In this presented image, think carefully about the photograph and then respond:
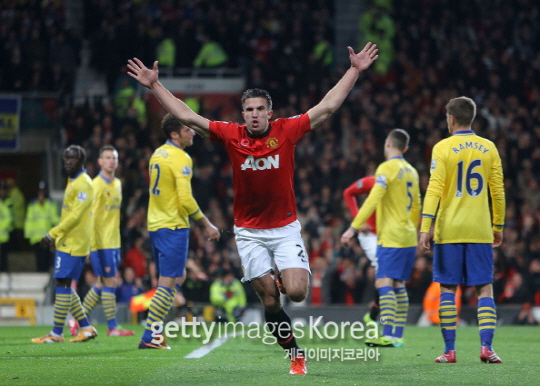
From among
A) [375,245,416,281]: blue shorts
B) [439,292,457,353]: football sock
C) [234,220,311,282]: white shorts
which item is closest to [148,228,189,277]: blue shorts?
[375,245,416,281]: blue shorts

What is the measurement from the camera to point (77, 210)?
34.5 feet

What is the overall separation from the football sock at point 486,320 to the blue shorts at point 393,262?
2.10 metres

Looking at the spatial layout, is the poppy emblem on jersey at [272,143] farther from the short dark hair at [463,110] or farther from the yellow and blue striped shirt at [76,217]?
Result: the yellow and blue striped shirt at [76,217]

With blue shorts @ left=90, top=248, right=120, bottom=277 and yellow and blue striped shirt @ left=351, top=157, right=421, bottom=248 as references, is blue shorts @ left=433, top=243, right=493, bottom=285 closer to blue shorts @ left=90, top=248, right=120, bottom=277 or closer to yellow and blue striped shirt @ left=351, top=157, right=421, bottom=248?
yellow and blue striped shirt @ left=351, top=157, right=421, bottom=248

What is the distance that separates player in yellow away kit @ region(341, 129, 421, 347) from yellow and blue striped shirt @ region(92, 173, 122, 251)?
328 centimetres

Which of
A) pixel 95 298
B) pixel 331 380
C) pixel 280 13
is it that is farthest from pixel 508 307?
pixel 280 13

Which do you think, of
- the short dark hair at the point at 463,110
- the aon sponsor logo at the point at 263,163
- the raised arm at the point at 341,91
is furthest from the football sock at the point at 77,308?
the short dark hair at the point at 463,110

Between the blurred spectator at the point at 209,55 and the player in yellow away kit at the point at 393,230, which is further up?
the blurred spectator at the point at 209,55

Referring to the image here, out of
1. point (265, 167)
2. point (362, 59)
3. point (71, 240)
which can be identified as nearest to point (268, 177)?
point (265, 167)

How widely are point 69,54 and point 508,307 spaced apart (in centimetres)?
1254

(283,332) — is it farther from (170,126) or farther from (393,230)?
(170,126)

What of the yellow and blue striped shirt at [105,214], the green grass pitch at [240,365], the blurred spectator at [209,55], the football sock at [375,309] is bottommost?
the green grass pitch at [240,365]

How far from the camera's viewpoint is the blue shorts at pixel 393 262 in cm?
1038

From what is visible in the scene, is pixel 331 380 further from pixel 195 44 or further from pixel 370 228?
pixel 195 44
